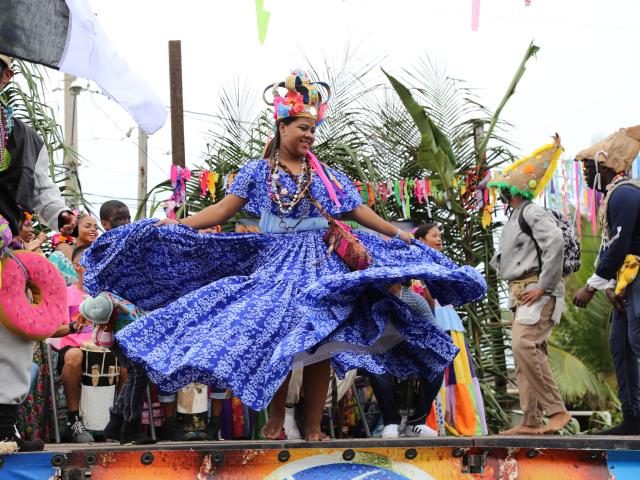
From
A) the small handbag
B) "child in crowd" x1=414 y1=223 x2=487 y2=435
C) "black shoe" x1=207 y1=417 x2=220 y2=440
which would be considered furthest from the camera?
"child in crowd" x1=414 y1=223 x2=487 y2=435

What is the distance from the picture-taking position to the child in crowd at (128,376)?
5719mm

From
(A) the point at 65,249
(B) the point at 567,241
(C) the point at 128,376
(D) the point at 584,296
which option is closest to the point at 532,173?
(B) the point at 567,241

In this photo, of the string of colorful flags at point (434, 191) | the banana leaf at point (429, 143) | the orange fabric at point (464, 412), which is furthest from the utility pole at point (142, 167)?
the orange fabric at point (464, 412)

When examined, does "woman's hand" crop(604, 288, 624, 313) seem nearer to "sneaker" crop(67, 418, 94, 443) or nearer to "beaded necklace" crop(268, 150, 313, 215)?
"beaded necklace" crop(268, 150, 313, 215)

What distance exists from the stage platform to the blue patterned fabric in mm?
413

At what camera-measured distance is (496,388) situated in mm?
10328

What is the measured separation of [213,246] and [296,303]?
31.8 inches

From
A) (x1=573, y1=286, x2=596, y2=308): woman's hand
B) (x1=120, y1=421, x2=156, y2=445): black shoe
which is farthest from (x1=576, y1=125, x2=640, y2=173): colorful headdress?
(x1=120, y1=421, x2=156, y2=445): black shoe

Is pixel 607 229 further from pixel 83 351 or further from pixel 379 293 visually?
pixel 83 351

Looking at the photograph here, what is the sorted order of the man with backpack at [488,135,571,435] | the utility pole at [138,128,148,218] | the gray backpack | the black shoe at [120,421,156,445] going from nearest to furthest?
the black shoe at [120,421,156,445] → the man with backpack at [488,135,571,435] → the gray backpack → the utility pole at [138,128,148,218]

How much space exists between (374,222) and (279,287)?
759 mm

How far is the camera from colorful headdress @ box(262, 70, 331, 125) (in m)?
5.31

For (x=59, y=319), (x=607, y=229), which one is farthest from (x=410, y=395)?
(x=59, y=319)

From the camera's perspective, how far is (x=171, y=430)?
682 cm
